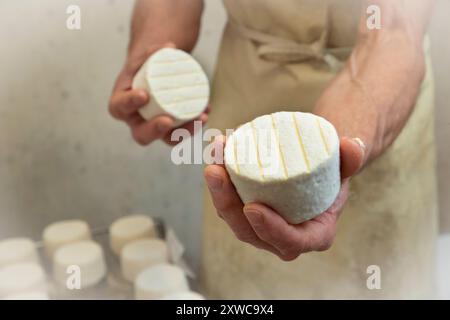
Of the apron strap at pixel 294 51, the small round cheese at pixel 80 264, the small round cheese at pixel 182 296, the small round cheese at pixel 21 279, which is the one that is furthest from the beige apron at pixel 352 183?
the small round cheese at pixel 21 279

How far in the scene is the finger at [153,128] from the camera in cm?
78

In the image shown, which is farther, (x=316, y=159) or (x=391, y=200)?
(x=391, y=200)

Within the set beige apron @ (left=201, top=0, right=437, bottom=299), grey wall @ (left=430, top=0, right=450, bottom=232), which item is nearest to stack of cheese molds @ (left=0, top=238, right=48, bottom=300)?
beige apron @ (left=201, top=0, right=437, bottom=299)

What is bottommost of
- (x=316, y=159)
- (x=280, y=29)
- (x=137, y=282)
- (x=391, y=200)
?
(x=137, y=282)

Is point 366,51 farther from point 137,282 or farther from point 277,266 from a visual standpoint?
point 137,282

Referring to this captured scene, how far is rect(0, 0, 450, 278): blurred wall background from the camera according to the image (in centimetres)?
101

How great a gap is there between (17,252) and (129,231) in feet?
0.70

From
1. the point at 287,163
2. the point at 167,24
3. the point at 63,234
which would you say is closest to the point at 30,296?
the point at 63,234

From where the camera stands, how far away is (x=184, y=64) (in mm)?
799

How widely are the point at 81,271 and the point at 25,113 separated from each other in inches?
13.4

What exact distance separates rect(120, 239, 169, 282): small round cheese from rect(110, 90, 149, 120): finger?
0.29m

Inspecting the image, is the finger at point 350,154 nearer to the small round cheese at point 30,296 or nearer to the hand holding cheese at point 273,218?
the hand holding cheese at point 273,218

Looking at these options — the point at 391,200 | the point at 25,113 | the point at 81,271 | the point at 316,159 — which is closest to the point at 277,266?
the point at 391,200

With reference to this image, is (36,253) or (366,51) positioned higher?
(366,51)
